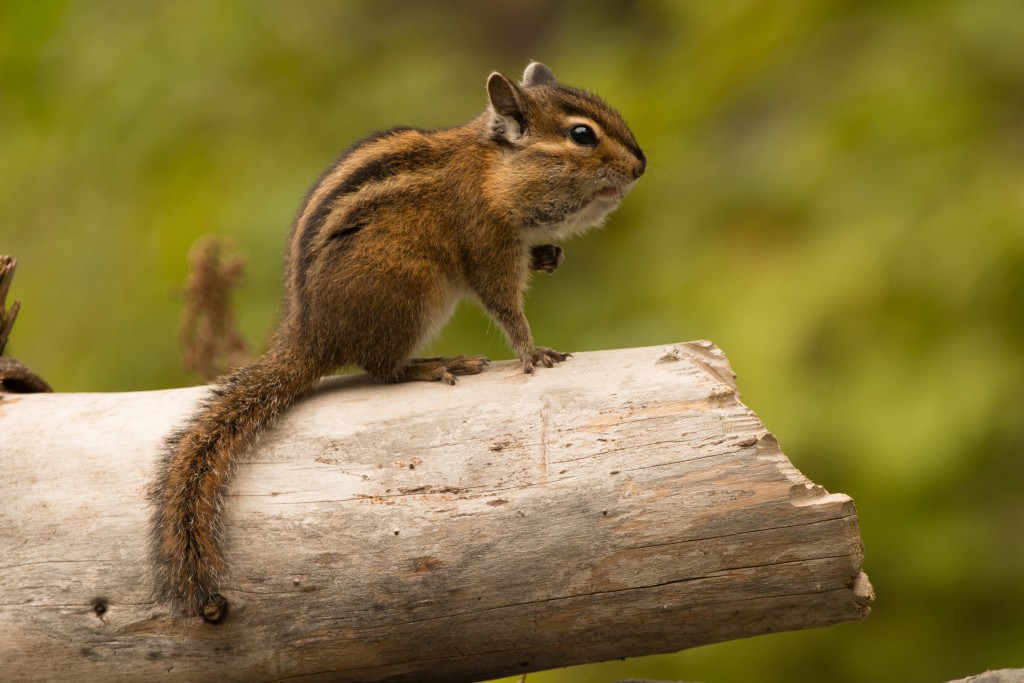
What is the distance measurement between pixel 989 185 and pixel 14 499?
156 inches

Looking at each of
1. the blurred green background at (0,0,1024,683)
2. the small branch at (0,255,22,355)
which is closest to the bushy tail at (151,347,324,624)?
the small branch at (0,255,22,355)

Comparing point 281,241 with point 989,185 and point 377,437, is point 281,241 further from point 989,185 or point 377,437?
point 989,185

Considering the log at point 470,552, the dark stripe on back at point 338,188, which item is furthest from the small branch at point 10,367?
the dark stripe on back at point 338,188

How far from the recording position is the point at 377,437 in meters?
3.43

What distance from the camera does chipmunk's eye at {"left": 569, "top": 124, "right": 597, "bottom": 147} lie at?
13.6ft

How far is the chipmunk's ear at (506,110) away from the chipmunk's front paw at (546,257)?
455mm

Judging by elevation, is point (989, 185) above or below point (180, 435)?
A: above

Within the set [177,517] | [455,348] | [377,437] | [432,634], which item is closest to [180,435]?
[177,517]

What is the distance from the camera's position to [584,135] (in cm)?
415

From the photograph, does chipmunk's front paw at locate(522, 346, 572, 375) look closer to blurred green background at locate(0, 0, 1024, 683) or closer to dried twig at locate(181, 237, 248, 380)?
blurred green background at locate(0, 0, 1024, 683)

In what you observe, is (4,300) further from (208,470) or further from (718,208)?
(718,208)

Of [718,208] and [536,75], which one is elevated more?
[536,75]

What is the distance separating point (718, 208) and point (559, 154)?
194cm

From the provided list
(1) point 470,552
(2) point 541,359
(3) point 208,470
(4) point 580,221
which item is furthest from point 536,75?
(1) point 470,552
